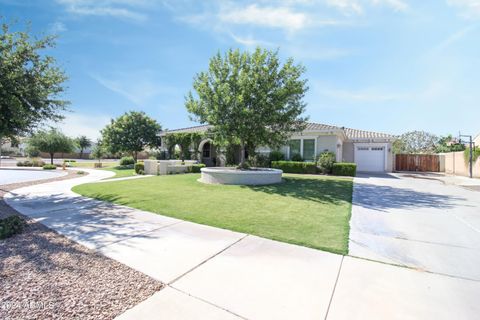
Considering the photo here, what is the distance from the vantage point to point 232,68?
42.8 feet

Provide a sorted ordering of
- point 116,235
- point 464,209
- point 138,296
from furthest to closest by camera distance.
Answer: point 464,209, point 116,235, point 138,296

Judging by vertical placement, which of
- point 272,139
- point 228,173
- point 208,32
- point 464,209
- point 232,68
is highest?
point 208,32

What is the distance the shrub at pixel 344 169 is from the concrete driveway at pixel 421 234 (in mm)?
8444

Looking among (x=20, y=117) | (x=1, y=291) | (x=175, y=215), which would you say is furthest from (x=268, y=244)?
(x=20, y=117)

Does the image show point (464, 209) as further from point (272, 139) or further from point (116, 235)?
point (116, 235)

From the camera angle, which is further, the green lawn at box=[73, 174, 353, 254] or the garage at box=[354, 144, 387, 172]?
the garage at box=[354, 144, 387, 172]

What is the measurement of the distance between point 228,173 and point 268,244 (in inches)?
314

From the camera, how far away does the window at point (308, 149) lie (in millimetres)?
20016

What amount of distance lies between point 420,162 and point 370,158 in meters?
6.86

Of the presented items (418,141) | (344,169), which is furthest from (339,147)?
(418,141)

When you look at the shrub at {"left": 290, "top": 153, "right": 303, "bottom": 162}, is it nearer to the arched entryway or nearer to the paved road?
the arched entryway

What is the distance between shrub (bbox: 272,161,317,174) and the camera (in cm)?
1839

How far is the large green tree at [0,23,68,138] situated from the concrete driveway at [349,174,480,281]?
10.5m

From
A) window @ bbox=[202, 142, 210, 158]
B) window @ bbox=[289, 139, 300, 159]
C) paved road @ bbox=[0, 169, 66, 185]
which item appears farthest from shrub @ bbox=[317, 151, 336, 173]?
paved road @ bbox=[0, 169, 66, 185]
